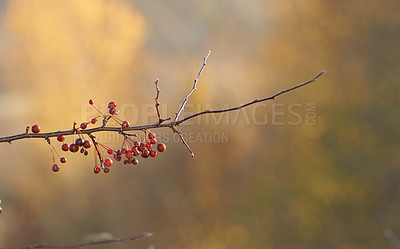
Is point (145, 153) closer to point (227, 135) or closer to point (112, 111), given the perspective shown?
point (112, 111)

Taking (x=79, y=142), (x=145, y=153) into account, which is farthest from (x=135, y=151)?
(x=79, y=142)

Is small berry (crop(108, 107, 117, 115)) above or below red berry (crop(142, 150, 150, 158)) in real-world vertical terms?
above

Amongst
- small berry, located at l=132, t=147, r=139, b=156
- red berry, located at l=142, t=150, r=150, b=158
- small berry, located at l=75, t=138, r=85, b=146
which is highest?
small berry, located at l=75, t=138, r=85, b=146

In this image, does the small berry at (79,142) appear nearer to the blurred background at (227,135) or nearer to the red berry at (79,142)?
the red berry at (79,142)

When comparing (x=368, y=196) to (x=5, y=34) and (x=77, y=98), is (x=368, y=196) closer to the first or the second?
(x=77, y=98)

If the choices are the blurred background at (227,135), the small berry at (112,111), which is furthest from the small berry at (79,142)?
the blurred background at (227,135)

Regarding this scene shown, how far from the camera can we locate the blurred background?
6840 mm

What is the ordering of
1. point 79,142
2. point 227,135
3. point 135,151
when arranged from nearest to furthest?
point 79,142 → point 135,151 → point 227,135

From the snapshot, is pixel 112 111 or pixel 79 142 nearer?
pixel 79 142

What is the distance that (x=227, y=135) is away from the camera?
839 centimetres

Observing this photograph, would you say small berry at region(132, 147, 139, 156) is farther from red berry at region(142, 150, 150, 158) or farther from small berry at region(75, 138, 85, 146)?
small berry at region(75, 138, 85, 146)

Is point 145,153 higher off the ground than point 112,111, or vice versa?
point 112,111

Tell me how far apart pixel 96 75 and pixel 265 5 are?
170 inches

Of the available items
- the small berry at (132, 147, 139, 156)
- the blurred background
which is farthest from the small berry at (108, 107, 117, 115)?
the blurred background
